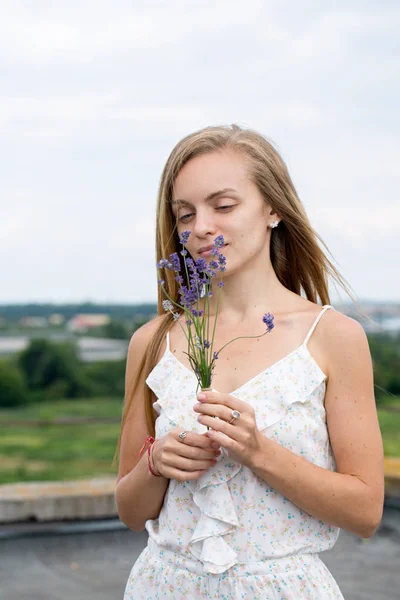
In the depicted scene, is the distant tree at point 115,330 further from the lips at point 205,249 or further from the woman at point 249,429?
the lips at point 205,249

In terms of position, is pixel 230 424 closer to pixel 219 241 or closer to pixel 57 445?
pixel 219 241

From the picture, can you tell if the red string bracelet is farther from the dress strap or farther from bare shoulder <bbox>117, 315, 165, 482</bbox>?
the dress strap

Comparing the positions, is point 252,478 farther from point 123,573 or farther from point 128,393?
point 123,573

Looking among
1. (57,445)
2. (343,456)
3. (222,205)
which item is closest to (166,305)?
(222,205)

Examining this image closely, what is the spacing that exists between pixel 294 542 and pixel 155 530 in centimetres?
37

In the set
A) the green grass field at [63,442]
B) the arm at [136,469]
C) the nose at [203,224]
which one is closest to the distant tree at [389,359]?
the green grass field at [63,442]

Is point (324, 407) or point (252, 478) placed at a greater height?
point (324, 407)

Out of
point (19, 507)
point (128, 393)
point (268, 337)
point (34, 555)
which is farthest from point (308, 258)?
point (19, 507)

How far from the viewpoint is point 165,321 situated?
224 cm

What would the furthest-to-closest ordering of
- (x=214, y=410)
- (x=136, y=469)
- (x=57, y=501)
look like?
1. (x=57, y=501)
2. (x=136, y=469)
3. (x=214, y=410)

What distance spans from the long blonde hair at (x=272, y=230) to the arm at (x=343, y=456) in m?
0.27

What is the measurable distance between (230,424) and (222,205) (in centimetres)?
56

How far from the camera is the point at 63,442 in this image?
30.6 ft

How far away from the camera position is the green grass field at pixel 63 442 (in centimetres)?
820
